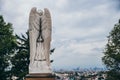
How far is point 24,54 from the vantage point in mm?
34438

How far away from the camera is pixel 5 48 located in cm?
3509

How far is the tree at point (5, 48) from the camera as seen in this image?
35.0 meters

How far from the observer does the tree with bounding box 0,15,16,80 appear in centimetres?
3503

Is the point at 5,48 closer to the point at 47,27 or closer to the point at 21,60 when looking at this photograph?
the point at 21,60

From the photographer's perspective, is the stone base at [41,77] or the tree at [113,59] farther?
the tree at [113,59]

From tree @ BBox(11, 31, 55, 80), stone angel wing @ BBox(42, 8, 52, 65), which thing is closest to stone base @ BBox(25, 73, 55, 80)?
stone angel wing @ BBox(42, 8, 52, 65)

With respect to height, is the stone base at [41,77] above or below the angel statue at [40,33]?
below

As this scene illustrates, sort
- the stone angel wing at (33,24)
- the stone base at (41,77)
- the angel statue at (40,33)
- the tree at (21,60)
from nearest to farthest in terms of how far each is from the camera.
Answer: the stone base at (41,77) < the angel statue at (40,33) < the stone angel wing at (33,24) < the tree at (21,60)

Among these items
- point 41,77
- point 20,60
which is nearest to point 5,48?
point 20,60

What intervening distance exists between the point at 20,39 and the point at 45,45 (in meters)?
15.4

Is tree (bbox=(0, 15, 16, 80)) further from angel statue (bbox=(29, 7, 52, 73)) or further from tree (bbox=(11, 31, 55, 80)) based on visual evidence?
angel statue (bbox=(29, 7, 52, 73))

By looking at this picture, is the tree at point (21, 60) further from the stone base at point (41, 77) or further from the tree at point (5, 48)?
the stone base at point (41, 77)

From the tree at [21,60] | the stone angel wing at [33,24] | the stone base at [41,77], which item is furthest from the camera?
the tree at [21,60]

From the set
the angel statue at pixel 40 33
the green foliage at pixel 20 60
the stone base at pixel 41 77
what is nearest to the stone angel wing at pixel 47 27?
the angel statue at pixel 40 33
